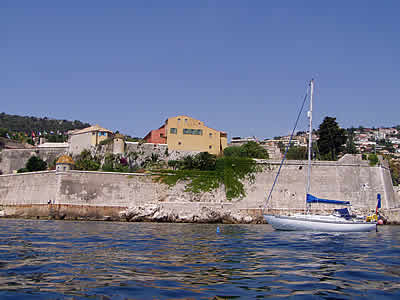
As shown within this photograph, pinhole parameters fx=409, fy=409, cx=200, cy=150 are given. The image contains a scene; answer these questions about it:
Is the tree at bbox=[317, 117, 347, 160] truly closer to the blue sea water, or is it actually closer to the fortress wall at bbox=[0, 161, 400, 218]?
the fortress wall at bbox=[0, 161, 400, 218]

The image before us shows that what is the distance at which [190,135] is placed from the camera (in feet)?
141

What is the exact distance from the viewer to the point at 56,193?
3175 cm

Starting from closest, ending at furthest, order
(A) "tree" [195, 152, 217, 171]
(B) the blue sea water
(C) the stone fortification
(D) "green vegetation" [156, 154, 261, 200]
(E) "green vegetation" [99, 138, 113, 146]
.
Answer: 1. (B) the blue sea water
2. (C) the stone fortification
3. (D) "green vegetation" [156, 154, 261, 200]
4. (A) "tree" [195, 152, 217, 171]
5. (E) "green vegetation" [99, 138, 113, 146]

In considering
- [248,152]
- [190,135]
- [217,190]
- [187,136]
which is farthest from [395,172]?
[217,190]

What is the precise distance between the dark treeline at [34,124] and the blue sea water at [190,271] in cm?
9956

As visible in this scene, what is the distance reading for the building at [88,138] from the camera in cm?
4344

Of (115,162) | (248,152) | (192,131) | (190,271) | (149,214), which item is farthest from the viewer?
(192,131)

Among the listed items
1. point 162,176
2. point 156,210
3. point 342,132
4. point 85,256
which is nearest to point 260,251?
point 85,256

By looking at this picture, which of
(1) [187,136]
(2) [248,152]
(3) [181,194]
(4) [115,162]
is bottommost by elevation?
(3) [181,194]

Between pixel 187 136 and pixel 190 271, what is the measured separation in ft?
113

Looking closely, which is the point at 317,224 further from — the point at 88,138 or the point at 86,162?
the point at 88,138

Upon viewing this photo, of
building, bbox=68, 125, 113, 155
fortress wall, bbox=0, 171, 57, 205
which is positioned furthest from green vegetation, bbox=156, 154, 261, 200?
building, bbox=68, 125, 113, 155

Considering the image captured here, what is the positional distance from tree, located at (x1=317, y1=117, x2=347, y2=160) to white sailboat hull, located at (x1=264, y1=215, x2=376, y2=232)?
69.0 feet

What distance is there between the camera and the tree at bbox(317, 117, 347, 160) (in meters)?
42.7
